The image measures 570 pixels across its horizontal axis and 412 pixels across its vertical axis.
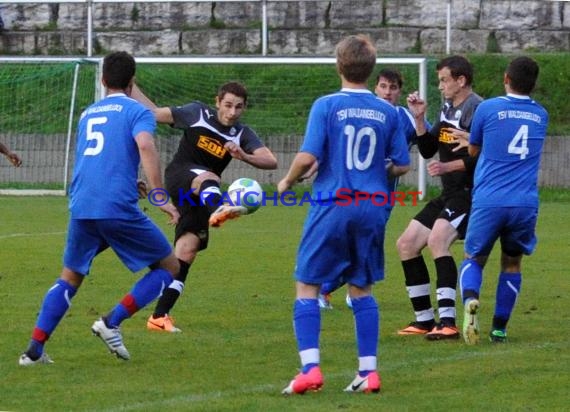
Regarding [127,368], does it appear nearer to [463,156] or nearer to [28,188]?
[463,156]

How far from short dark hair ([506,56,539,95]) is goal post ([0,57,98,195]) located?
657 inches

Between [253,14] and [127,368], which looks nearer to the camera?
[127,368]

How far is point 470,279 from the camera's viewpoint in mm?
9156

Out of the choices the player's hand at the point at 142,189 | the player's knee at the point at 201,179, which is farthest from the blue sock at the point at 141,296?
the player's knee at the point at 201,179

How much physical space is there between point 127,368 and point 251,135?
8.78ft

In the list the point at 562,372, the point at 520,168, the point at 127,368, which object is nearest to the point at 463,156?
the point at 520,168

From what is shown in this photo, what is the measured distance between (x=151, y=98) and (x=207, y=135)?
16.3 m

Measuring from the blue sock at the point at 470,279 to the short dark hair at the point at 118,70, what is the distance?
276 centimetres

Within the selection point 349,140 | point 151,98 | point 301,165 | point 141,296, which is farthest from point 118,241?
point 151,98

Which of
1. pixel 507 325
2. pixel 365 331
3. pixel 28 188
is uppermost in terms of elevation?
pixel 365 331

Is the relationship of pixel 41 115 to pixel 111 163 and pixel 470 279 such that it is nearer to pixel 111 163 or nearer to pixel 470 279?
pixel 470 279

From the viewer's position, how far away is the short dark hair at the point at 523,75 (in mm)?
8969

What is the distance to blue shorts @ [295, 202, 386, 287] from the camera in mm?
7309

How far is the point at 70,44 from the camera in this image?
101ft
